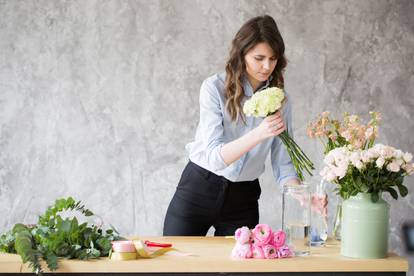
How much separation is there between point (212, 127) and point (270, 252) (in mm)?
756

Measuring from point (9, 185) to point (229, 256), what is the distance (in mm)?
2676

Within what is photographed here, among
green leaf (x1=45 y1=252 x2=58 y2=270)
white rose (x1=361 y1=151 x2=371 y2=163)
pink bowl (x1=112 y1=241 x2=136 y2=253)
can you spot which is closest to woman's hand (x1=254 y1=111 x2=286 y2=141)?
white rose (x1=361 y1=151 x2=371 y2=163)

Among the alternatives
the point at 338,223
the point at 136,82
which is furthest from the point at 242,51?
the point at 136,82

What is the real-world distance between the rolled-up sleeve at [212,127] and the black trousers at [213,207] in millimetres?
191

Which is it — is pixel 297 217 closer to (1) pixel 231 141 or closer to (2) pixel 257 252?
(2) pixel 257 252

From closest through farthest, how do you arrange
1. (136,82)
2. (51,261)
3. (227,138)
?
(51,261)
(227,138)
(136,82)

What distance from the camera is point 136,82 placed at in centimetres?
430

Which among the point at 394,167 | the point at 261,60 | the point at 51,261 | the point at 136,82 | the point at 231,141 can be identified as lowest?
the point at 51,261

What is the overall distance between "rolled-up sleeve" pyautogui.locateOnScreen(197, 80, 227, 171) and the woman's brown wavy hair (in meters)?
0.06

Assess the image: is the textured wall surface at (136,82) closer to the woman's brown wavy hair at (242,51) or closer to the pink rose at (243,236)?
the woman's brown wavy hair at (242,51)

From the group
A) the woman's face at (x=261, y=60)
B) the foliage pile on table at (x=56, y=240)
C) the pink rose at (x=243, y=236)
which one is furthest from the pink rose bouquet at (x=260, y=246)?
the woman's face at (x=261, y=60)

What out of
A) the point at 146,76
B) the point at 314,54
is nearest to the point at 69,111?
the point at 146,76

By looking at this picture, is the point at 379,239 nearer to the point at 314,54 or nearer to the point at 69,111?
the point at 314,54

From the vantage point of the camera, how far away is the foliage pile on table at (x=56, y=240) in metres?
1.92
